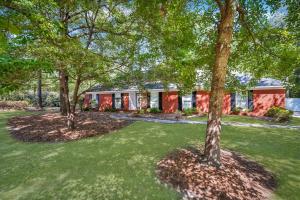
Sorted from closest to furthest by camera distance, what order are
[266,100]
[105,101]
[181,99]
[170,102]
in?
[266,100] → [181,99] → [170,102] → [105,101]

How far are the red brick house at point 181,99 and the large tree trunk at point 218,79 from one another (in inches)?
323

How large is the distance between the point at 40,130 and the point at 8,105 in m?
22.4

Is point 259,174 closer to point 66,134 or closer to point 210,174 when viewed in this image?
point 210,174

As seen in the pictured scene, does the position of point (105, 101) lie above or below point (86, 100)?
below

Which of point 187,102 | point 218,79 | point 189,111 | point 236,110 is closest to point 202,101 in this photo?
point 187,102

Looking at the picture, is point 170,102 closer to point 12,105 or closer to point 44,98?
point 12,105

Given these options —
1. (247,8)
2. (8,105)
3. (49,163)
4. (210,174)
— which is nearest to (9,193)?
(49,163)

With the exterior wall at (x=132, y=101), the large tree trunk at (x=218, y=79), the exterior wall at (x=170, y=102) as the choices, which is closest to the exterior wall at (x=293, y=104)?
the exterior wall at (x=170, y=102)

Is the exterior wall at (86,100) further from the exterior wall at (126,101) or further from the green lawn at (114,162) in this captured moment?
the green lawn at (114,162)

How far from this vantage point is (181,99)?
83.4 feet

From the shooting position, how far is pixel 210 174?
6973mm

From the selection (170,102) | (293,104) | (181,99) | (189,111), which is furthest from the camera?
(293,104)

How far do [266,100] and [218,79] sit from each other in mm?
16638

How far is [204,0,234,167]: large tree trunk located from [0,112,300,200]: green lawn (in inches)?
81.8
